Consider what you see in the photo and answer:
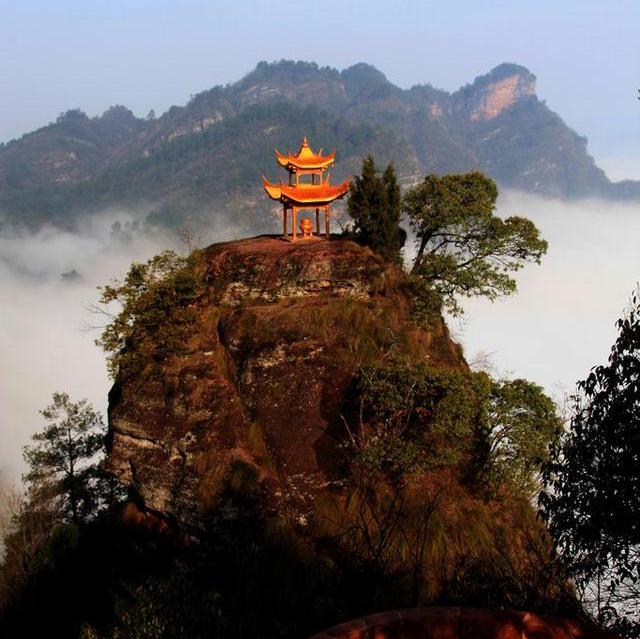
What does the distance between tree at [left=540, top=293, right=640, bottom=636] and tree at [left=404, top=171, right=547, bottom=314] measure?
52.0 feet

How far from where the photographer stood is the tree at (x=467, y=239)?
2595 centimetres

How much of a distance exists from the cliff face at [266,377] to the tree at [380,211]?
1025 mm

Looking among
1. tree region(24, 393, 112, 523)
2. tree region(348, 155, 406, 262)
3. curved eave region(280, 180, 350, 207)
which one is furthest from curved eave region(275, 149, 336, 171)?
tree region(24, 393, 112, 523)

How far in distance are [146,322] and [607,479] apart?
Result: 1795 centimetres

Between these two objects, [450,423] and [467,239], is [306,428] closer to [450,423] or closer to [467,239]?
[450,423]

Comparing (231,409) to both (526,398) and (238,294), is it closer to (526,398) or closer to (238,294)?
(238,294)

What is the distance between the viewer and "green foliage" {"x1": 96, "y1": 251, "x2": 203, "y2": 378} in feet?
79.4

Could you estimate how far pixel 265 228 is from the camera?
187 meters

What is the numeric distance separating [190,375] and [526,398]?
1089cm

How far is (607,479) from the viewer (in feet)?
31.2

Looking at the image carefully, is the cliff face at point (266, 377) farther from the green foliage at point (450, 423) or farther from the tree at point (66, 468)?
the tree at point (66, 468)

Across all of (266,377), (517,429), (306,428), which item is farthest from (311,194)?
(517,429)

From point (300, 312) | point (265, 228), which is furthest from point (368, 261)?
point (265, 228)

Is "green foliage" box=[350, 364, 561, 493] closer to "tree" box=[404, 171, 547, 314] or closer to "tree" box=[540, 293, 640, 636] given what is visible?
"tree" box=[404, 171, 547, 314]
